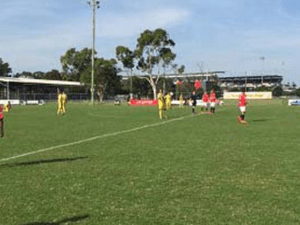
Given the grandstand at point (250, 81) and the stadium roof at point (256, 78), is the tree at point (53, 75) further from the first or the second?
the stadium roof at point (256, 78)

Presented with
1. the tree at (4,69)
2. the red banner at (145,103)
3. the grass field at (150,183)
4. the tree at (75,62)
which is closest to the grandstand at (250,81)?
the tree at (75,62)

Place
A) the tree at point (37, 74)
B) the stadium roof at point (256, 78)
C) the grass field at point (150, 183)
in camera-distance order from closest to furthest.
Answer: the grass field at point (150, 183) < the tree at point (37, 74) < the stadium roof at point (256, 78)

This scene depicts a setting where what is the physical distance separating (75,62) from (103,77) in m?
26.0

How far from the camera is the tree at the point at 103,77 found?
309ft

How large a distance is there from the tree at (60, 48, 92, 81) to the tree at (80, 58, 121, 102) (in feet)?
52.9

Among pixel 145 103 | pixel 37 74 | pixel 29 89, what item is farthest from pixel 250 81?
pixel 145 103

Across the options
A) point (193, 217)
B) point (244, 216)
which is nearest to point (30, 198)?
point (193, 217)

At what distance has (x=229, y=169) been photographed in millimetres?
8914

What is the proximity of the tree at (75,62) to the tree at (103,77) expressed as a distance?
1613 centimetres

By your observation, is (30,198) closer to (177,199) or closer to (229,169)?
(177,199)

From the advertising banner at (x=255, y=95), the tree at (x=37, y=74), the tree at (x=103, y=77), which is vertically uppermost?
the tree at (x=37, y=74)

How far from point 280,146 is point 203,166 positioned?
448cm

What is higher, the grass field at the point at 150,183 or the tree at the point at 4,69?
the tree at the point at 4,69

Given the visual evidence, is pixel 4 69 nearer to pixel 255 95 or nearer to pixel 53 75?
pixel 53 75
